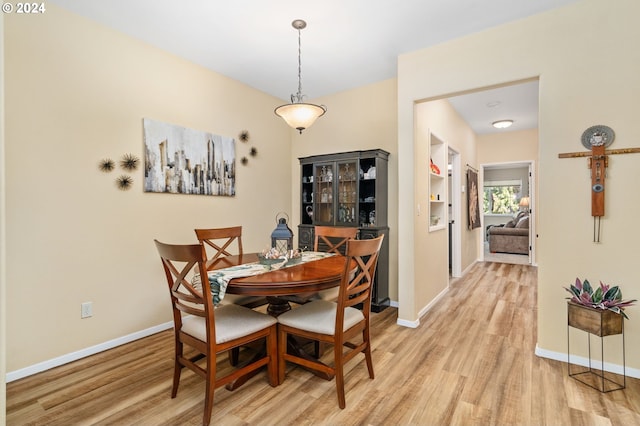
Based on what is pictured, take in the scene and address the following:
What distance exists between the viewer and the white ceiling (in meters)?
2.45

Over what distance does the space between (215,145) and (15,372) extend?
249cm

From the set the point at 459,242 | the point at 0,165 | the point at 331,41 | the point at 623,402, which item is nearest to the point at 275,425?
the point at 0,165

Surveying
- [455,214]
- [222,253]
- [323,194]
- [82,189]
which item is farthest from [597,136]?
[82,189]

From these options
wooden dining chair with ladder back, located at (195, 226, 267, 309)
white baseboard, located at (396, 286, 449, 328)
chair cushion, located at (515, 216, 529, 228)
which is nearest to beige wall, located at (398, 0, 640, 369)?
white baseboard, located at (396, 286, 449, 328)

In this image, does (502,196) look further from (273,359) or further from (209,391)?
(209,391)

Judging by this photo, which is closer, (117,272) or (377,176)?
(117,272)

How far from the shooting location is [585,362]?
2.36 metres

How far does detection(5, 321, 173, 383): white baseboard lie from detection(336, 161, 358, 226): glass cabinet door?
7.28 feet

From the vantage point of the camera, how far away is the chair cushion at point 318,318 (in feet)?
6.39

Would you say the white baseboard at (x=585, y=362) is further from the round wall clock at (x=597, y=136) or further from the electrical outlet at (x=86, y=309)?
the electrical outlet at (x=86, y=309)

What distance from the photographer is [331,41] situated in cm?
298

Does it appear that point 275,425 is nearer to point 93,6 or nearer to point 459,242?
point 93,6

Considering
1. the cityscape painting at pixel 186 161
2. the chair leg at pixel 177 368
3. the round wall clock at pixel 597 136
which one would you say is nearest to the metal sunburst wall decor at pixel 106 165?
the cityscape painting at pixel 186 161

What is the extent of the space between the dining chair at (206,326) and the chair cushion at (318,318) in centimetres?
13
